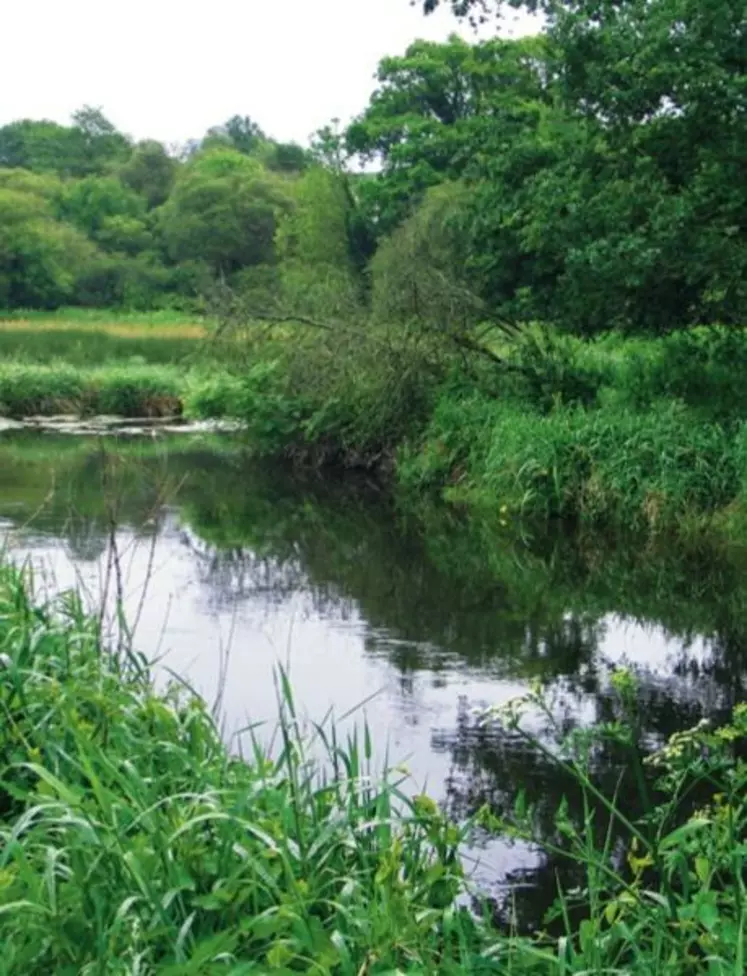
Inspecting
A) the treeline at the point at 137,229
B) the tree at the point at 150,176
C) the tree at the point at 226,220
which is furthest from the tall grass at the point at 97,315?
the tree at the point at 150,176

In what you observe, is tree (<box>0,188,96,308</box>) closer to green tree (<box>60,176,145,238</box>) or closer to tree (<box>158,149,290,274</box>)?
tree (<box>158,149,290,274</box>)

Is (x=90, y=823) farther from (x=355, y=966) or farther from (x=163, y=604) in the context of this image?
(x=163, y=604)

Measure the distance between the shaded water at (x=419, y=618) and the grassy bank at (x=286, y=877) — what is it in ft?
4.17

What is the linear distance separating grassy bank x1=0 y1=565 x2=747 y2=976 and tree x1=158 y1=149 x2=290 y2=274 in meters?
51.8

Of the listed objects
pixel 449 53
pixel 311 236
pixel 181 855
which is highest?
pixel 449 53

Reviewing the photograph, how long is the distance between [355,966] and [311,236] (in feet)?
128

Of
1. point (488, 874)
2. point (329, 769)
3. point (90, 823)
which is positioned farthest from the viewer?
point (329, 769)

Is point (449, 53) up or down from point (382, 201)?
up

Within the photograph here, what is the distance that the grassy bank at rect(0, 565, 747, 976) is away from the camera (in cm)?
310

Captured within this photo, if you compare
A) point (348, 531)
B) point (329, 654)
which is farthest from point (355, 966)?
point (348, 531)

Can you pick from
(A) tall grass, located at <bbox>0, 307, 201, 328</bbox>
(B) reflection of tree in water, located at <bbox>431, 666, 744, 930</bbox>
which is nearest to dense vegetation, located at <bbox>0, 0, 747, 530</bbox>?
(B) reflection of tree in water, located at <bbox>431, 666, 744, 930</bbox>

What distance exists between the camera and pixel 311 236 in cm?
4112

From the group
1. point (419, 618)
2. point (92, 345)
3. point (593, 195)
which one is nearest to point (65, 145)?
point (92, 345)

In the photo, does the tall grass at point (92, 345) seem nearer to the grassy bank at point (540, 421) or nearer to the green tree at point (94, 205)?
the grassy bank at point (540, 421)
